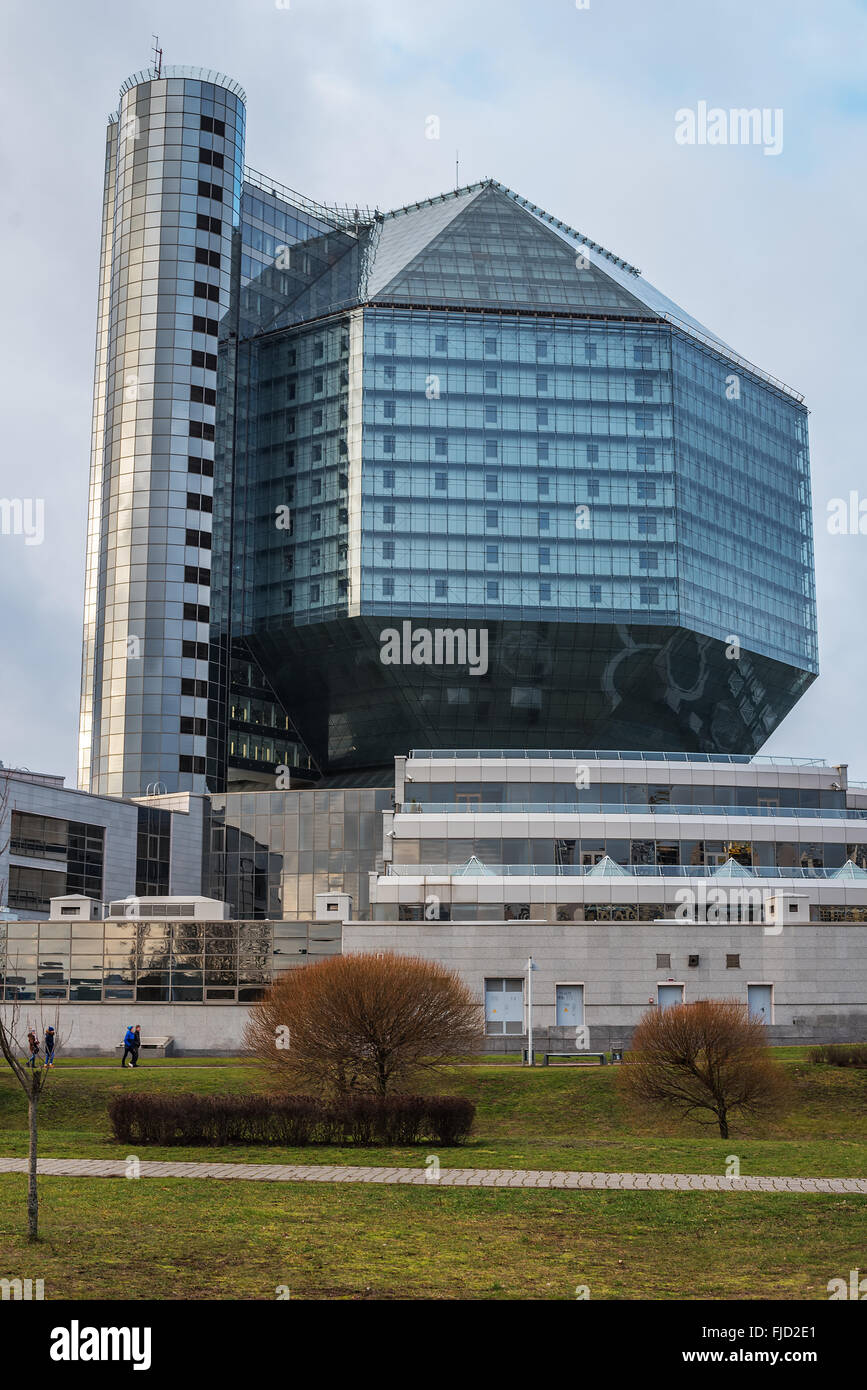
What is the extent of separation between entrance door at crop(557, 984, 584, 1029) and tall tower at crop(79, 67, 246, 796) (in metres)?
66.8

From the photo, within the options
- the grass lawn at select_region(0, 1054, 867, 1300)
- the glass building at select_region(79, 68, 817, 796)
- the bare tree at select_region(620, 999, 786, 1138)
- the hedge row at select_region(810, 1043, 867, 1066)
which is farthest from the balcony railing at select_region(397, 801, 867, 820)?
the grass lawn at select_region(0, 1054, 867, 1300)

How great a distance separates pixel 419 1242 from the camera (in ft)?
63.0

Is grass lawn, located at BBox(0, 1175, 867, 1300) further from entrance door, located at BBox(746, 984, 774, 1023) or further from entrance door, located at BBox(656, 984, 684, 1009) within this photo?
entrance door, located at BBox(746, 984, 774, 1023)

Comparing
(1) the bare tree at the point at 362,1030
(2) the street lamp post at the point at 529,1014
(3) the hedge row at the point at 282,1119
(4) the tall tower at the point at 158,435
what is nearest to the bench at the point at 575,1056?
(2) the street lamp post at the point at 529,1014

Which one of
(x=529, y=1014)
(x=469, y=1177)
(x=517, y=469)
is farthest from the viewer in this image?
(x=517, y=469)

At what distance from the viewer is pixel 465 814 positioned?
88.8 metres

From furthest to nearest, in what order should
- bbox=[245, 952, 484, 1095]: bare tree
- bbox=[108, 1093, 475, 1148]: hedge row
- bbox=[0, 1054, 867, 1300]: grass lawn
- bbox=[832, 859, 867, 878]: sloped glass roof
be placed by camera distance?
bbox=[832, 859, 867, 878]: sloped glass roof → bbox=[245, 952, 484, 1095]: bare tree → bbox=[108, 1093, 475, 1148]: hedge row → bbox=[0, 1054, 867, 1300]: grass lawn

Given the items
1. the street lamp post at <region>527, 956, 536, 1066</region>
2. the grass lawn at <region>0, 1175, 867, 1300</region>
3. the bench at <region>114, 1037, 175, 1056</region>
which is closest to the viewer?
the grass lawn at <region>0, 1175, 867, 1300</region>

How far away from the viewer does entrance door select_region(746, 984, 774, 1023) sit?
216ft

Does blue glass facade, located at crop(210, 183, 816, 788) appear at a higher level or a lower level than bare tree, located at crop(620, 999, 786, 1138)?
higher

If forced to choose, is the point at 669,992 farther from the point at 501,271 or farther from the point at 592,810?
the point at 501,271

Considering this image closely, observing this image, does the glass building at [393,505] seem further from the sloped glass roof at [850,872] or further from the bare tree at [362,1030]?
the bare tree at [362,1030]

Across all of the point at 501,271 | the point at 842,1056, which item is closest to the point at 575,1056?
the point at 842,1056

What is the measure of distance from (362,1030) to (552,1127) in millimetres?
6358
